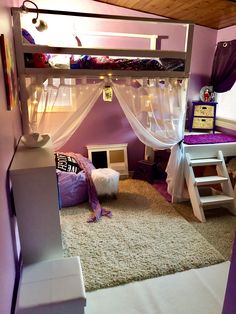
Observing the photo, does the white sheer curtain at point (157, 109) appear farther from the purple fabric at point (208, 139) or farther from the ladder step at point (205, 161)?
the purple fabric at point (208, 139)

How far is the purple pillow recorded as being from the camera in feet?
Result: 10.3

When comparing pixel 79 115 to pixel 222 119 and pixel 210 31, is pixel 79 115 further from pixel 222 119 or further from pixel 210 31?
pixel 210 31

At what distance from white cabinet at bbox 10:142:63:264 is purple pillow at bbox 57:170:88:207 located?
4.47ft

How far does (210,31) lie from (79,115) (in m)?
2.63

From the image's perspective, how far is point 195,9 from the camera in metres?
3.17

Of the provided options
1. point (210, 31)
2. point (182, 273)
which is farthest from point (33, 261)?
point (210, 31)

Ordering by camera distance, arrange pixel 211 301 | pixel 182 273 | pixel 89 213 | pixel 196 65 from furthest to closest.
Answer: pixel 196 65, pixel 89 213, pixel 182 273, pixel 211 301

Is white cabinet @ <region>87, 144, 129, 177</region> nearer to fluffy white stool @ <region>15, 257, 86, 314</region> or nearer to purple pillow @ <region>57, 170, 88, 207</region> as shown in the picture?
purple pillow @ <region>57, 170, 88, 207</region>

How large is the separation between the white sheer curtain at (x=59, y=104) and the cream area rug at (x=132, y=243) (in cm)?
97

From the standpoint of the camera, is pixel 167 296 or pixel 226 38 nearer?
pixel 167 296

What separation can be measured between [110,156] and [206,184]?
1.56 metres

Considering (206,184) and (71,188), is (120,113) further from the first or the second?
(206,184)

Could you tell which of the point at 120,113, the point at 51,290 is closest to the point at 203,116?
the point at 120,113

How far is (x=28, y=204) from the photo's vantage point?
1655 mm
